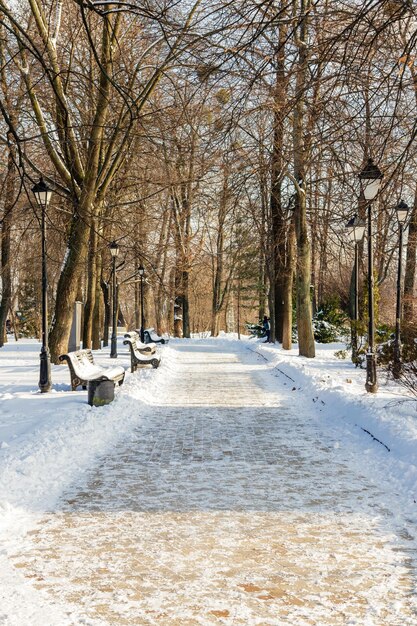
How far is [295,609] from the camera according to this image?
3797 millimetres

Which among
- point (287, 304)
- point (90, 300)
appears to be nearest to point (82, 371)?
point (90, 300)

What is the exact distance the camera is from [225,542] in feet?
16.4

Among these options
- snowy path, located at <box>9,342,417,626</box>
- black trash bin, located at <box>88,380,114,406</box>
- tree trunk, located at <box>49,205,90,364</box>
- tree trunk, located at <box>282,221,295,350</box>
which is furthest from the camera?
tree trunk, located at <box>282,221,295,350</box>

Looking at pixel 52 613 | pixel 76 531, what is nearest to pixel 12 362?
pixel 76 531

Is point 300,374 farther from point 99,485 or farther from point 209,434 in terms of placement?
point 99,485

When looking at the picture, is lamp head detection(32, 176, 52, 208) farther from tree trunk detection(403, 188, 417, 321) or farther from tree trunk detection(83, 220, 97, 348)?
tree trunk detection(83, 220, 97, 348)

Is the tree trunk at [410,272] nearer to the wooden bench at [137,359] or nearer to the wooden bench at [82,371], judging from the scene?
the wooden bench at [137,359]

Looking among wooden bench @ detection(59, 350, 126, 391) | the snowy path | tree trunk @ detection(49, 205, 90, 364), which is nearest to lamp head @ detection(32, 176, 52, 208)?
wooden bench @ detection(59, 350, 126, 391)

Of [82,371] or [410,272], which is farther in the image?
[410,272]

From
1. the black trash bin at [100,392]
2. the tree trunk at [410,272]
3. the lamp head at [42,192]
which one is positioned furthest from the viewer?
the tree trunk at [410,272]

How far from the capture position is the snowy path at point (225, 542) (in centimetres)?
384

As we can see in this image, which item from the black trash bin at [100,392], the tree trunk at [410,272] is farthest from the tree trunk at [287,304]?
the black trash bin at [100,392]

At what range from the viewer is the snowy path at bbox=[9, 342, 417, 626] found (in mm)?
3836

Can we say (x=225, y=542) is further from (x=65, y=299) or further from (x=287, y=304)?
(x=287, y=304)
